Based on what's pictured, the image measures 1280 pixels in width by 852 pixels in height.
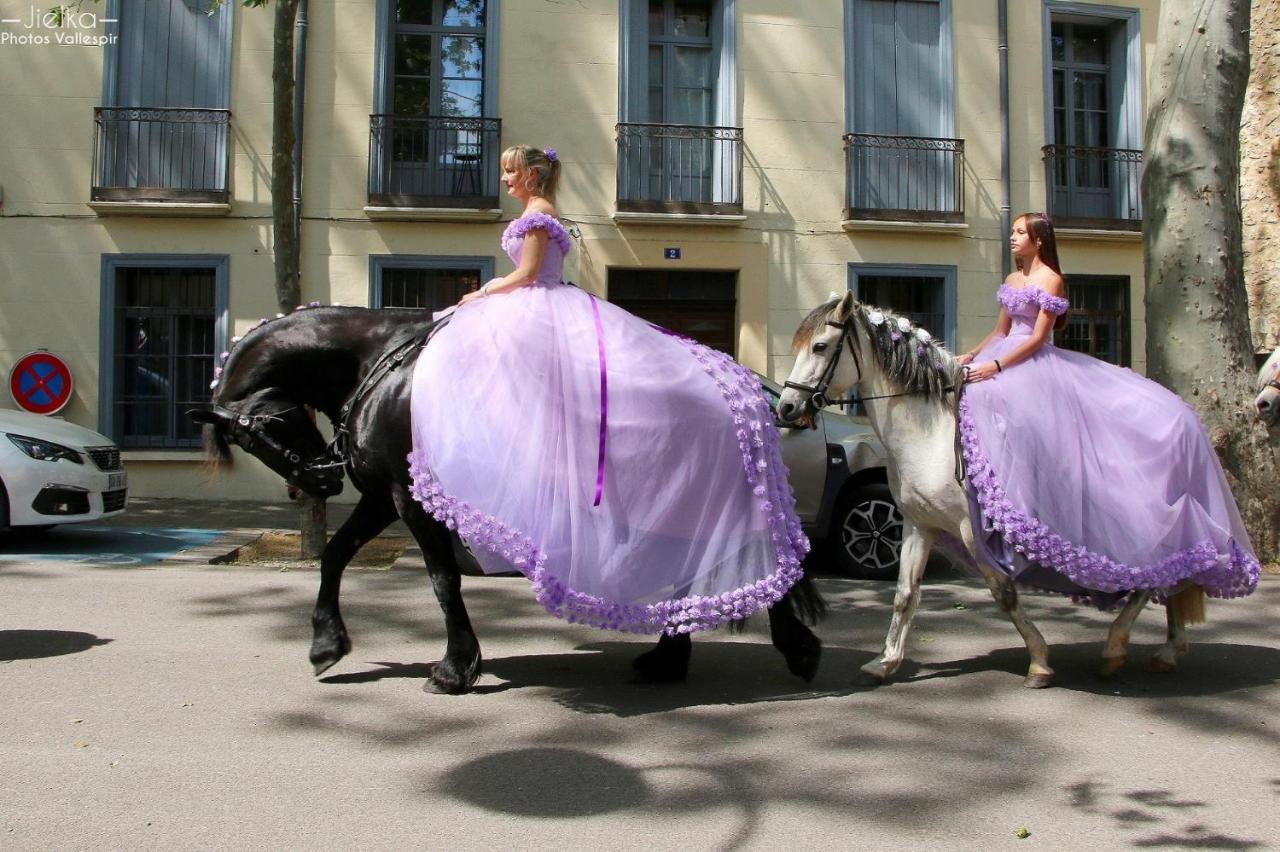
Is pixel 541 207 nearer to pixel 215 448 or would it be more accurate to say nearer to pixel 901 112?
pixel 215 448

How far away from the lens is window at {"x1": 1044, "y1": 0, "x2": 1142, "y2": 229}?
17.1m

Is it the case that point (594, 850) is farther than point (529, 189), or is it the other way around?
point (529, 189)

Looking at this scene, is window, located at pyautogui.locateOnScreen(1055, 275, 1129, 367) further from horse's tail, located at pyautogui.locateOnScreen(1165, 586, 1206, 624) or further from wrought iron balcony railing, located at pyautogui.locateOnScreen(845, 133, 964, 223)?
horse's tail, located at pyautogui.locateOnScreen(1165, 586, 1206, 624)

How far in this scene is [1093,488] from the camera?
209 inches

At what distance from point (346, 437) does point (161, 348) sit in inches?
463

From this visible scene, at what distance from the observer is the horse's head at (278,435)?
17.7 feet

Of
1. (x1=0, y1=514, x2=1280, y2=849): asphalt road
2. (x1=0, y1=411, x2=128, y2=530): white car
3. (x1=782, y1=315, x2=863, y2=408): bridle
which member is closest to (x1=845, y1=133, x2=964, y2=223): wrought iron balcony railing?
(x1=0, y1=514, x2=1280, y2=849): asphalt road

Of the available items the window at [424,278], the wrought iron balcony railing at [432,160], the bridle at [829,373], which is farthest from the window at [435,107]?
the bridle at [829,373]

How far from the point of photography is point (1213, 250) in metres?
9.40

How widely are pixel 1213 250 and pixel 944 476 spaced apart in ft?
17.8

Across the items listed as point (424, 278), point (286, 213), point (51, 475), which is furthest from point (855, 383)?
point (424, 278)

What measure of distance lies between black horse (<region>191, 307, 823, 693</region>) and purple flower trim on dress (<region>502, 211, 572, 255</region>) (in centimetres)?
57

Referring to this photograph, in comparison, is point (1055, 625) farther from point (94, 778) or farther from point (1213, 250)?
point (94, 778)

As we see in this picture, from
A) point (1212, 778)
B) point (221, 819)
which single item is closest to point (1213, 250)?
point (1212, 778)
